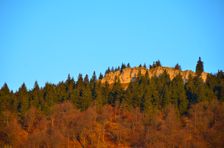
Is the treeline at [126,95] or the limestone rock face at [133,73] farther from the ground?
the limestone rock face at [133,73]

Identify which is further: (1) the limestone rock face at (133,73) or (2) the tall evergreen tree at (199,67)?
(2) the tall evergreen tree at (199,67)

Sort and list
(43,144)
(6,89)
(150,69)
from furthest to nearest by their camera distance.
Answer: (150,69), (6,89), (43,144)

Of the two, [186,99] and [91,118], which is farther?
[186,99]

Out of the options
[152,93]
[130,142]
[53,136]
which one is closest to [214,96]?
[152,93]

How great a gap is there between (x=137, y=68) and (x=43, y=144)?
8169cm

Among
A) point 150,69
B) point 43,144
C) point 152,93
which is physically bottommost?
point 43,144

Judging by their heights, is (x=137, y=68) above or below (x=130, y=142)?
above

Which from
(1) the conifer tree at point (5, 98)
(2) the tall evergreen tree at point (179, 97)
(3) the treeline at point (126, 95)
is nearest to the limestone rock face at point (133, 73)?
(3) the treeline at point (126, 95)

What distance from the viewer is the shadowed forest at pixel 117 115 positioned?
87.1m

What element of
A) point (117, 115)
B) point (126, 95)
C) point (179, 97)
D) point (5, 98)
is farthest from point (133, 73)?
point (5, 98)

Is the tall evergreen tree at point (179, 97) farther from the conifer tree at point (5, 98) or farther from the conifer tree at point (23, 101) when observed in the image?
the conifer tree at point (5, 98)

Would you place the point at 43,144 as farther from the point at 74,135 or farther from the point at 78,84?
the point at 78,84

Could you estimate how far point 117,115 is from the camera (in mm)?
109125

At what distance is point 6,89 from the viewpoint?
120 meters
